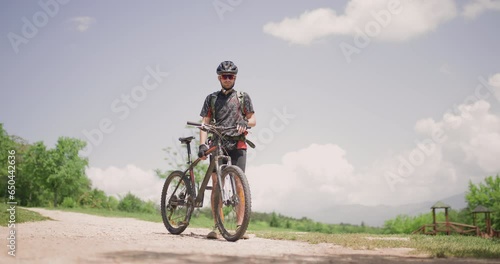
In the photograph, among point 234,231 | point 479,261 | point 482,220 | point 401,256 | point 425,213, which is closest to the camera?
point 479,261

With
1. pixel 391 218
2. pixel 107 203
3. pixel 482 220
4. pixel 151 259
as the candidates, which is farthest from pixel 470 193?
pixel 151 259

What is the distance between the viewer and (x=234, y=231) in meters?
6.43

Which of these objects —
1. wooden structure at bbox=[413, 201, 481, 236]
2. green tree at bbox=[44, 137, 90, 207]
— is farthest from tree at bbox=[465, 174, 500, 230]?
green tree at bbox=[44, 137, 90, 207]

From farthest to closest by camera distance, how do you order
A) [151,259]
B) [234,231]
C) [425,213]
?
[425,213] < [234,231] < [151,259]

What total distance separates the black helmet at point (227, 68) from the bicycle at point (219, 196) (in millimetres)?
980

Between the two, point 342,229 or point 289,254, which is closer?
point 289,254

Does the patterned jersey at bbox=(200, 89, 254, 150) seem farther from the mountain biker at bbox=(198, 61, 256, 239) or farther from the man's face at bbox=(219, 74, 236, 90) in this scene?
the man's face at bbox=(219, 74, 236, 90)

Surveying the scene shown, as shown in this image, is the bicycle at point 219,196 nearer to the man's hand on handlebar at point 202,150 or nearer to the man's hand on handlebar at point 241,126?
the man's hand on handlebar at point 202,150

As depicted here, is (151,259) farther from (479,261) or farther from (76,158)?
(76,158)

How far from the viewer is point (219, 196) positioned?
673 cm

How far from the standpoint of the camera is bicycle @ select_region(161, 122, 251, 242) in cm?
620

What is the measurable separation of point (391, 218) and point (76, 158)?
38.8 metres

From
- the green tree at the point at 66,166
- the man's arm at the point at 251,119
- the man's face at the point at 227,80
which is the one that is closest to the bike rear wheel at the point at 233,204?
the man's arm at the point at 251,119

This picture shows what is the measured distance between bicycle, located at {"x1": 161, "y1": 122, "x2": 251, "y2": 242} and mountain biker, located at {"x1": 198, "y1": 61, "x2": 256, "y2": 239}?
0.18 m
